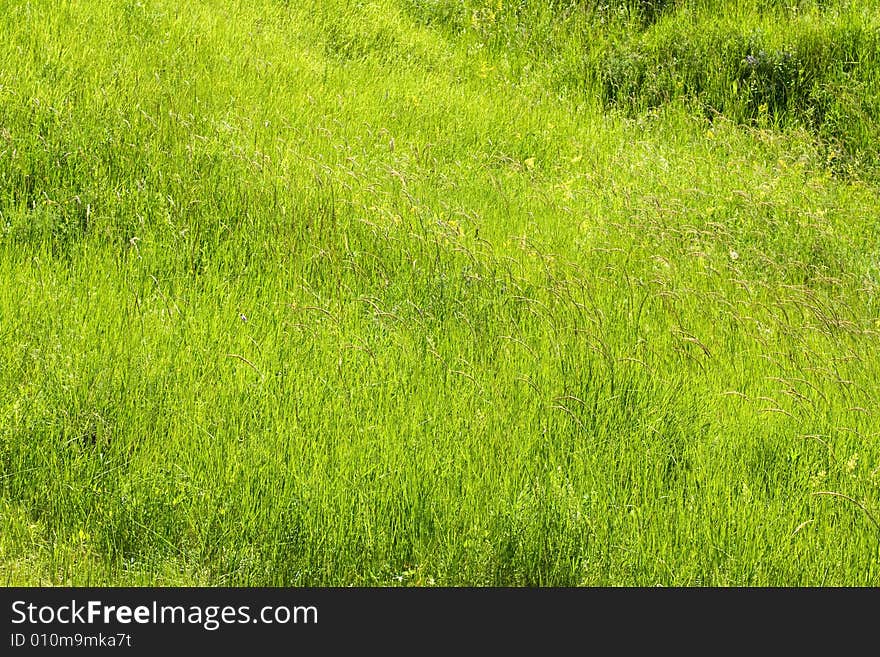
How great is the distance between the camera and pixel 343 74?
7.77 meters

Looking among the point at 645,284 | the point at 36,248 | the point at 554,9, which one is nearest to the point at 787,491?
the point at 645,284

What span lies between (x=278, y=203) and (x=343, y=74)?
2925 millimetres

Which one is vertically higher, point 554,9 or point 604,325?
point 554,9

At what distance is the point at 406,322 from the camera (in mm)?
4395

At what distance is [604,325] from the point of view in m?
4.54

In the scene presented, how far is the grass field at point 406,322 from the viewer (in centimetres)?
312

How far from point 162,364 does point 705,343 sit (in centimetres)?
264

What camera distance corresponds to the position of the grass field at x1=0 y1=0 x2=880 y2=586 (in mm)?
3119

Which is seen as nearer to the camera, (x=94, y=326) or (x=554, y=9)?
(x=94, y=326)

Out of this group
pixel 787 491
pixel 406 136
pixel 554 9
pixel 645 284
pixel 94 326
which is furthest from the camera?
pixel 554 9

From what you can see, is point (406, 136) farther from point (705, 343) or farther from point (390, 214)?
point (705, 343)

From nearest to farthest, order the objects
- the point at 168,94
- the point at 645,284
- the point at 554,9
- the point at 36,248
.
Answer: the point at 36,248, the point at 645,284, the point at 168,94, the point at 554,9

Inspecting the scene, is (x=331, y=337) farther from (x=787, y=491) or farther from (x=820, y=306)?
(x=820, y=306)

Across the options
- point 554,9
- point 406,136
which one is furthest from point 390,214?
point 554,9
